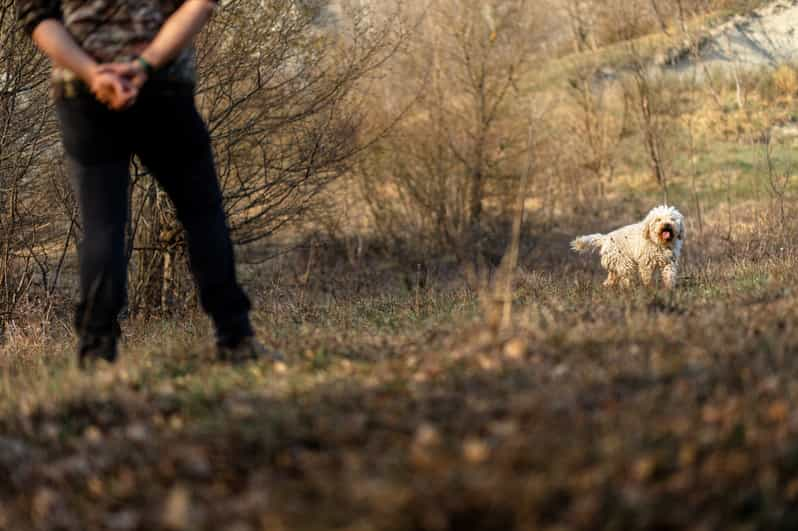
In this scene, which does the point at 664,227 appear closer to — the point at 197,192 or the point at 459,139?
the point at 197,192

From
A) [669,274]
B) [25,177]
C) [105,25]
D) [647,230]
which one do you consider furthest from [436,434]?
[25,177]

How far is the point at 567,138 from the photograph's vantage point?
81.3 ft

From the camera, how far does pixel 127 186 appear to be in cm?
389

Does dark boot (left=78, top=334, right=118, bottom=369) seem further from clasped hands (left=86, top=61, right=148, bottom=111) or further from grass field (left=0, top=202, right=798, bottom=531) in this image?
clasped hands (left=86, top=61, right=148, bottom=111)

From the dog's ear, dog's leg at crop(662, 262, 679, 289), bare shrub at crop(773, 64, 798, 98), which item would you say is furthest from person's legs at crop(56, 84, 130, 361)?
bare shrub at crop(773, 64, 798, 98)

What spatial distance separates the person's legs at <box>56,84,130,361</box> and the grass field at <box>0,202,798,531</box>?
0.86 feet

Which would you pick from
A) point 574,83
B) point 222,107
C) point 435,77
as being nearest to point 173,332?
point 222,107

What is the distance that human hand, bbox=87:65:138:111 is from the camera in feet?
11.7

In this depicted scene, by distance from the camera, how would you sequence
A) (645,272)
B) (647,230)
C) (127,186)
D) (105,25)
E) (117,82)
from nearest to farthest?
(117,82)
(105,25)
(127,186)
(645,272)
(647,230)

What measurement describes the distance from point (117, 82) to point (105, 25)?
1.27 ft

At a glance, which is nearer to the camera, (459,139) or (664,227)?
(664,227)

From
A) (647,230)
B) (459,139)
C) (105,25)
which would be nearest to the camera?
(105,25)

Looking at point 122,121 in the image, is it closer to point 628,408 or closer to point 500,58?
point 628,408

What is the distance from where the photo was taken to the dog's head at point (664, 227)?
934 centimetres
